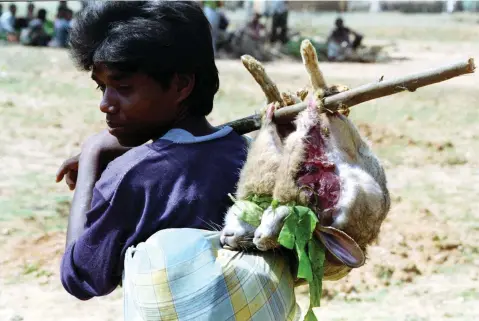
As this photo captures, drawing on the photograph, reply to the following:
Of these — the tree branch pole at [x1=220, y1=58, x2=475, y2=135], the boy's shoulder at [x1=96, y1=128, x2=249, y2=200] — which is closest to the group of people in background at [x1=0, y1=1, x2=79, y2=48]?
the boy's shoulder at [x1=96, y1=128, x2=249, y2=200]

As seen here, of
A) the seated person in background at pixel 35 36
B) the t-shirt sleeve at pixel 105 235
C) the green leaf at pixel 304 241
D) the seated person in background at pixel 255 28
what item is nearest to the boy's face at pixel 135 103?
the t-shirt sleeve at pixel 105 235

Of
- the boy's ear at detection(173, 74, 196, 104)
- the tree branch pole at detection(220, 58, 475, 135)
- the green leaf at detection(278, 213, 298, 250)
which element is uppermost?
the tree branch pole at detection(220, 58, 475, 135)

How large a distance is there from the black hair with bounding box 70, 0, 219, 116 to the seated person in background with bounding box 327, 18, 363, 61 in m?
15.9

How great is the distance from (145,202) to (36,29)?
17414 millimetres

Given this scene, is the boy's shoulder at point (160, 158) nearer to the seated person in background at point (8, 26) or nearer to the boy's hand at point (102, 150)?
the boy's hand at point (102, 150)

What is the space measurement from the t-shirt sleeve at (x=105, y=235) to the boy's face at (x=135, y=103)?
18cm

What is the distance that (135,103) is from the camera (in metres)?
2.52

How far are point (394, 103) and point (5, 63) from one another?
7.45 meters

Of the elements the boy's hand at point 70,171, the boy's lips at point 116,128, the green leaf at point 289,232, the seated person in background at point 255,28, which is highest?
the boy's lips at point 116,128

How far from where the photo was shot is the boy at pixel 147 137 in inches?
96.7

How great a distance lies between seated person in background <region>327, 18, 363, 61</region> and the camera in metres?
18.2

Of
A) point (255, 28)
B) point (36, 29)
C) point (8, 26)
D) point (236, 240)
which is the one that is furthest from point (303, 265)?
point (8, 26)

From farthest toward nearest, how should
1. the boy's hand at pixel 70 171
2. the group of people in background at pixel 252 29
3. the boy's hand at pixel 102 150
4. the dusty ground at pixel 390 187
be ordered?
the group of people in background at pixel 252 29, the dusty ground at pixel 390 187, the boy's hand at pixel 70 171, the boy's hand at pixel 102 150

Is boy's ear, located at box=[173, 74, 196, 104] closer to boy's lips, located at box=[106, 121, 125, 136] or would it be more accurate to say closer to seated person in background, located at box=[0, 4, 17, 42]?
boy's lips, located at box=[106, 121, 125, 136]
